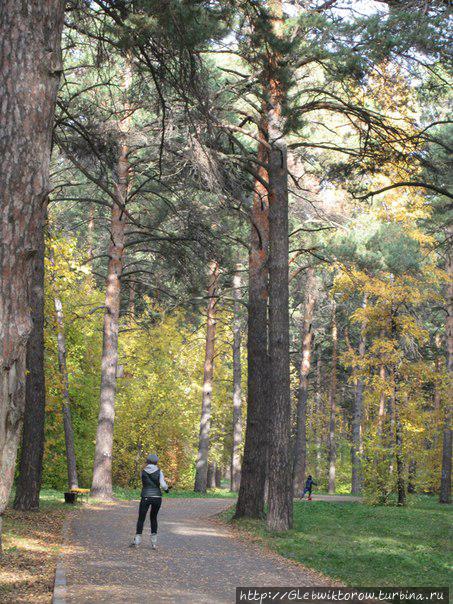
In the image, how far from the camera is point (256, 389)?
1722 centimetres

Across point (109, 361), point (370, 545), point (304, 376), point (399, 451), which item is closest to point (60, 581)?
point (370, 545)

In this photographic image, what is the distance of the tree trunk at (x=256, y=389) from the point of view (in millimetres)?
16953

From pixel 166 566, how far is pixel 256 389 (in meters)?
7.22

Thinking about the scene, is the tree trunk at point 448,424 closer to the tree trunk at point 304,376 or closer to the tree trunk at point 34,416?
the tree trunk at point 304,376

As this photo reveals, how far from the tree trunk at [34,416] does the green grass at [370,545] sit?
4.65 metres

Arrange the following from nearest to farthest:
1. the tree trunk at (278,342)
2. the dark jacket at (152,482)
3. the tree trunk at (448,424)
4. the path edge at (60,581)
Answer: the path edge at (60,581)
the dark jacket at (152,482)
the tree trunk at (278,342)
the tree trunk at (448,424)

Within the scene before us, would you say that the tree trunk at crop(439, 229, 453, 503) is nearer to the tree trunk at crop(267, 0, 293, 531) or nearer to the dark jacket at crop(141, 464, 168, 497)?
the tree trunk at crop(267, 0, 293, 531)

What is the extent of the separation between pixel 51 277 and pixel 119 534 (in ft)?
32.6

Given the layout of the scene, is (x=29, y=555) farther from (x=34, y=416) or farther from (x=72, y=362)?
(x=72, y=362)

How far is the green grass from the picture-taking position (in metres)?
10.0

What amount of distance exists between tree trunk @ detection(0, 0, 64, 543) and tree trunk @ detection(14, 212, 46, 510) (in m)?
9.20

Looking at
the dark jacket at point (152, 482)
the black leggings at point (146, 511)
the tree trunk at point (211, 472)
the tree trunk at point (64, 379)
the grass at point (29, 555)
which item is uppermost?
the tree trunk at point (64, 379)

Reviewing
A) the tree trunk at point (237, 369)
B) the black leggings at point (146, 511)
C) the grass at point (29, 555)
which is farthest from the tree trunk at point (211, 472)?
the black leggings at point (146, 511)

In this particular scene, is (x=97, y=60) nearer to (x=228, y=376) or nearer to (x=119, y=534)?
(x=119, y=534)
